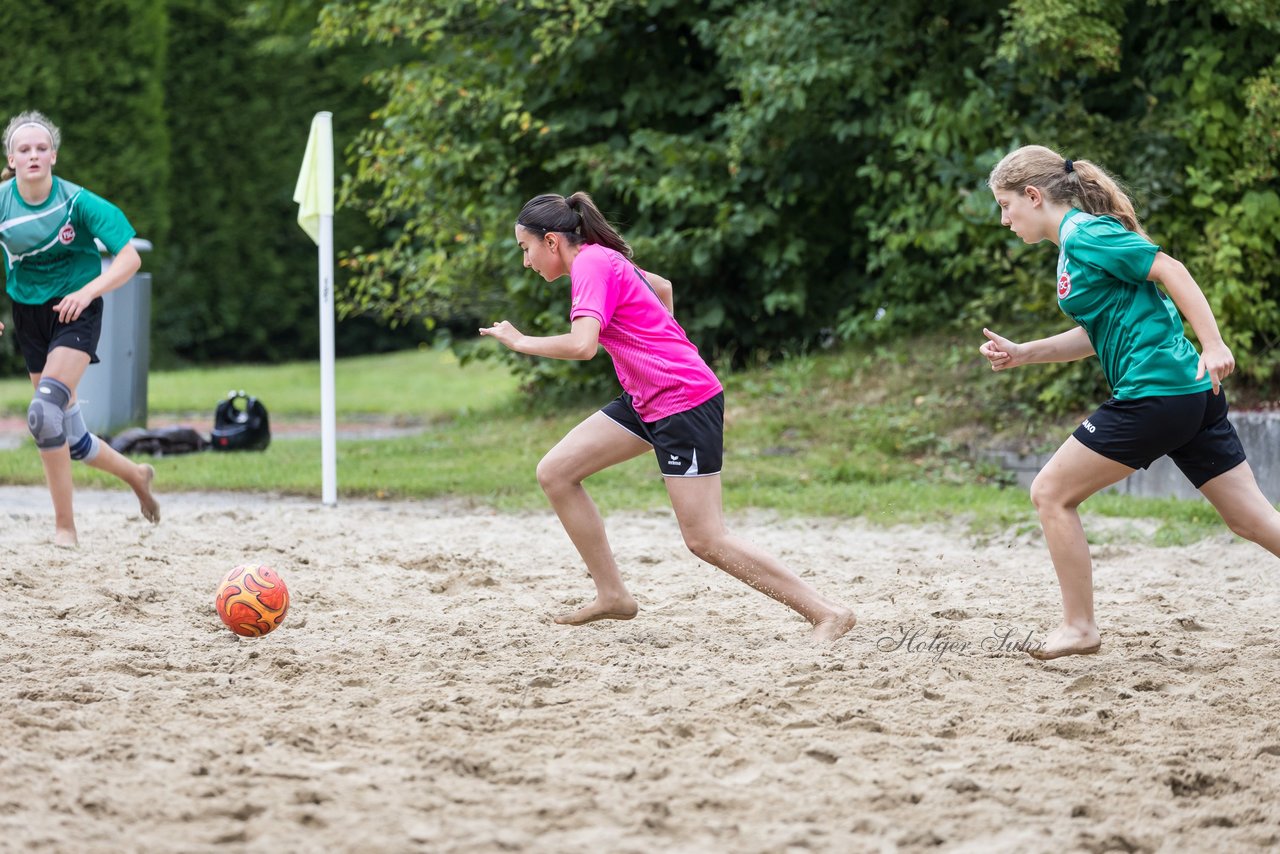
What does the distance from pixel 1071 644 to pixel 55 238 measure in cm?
497

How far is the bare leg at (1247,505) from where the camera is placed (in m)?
4.78

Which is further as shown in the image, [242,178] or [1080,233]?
[242,178]

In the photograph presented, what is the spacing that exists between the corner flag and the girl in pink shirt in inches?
160

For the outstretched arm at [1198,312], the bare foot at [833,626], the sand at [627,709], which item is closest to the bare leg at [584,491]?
the sand at [627,709]

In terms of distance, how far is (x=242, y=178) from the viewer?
69.1 ft

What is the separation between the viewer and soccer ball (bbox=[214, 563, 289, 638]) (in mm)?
5176

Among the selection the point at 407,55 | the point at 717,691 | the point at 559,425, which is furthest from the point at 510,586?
the point at 407,55

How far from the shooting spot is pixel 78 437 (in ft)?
23.3

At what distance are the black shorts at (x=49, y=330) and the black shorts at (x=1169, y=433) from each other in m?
4.72

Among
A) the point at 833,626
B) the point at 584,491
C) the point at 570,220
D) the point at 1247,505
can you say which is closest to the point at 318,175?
the point at 570,220

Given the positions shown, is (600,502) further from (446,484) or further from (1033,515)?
(1033,515)

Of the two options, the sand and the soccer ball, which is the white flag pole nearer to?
the sand

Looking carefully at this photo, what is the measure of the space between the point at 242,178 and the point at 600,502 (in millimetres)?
13796

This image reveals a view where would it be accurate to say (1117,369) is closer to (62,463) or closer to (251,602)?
(251,602)
